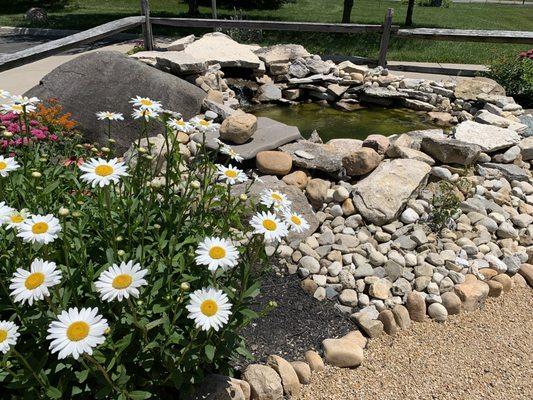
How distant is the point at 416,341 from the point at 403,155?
2.07 metres

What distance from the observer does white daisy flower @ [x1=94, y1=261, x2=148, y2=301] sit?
4.90ft

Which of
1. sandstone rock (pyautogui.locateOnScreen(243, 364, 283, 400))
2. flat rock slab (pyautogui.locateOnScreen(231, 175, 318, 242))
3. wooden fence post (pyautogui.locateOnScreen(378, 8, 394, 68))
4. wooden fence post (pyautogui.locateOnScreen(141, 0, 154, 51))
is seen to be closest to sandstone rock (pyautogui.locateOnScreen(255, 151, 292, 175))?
flat rock slab (pyautogui.locateOnScreen(231, 175, 318, 242))

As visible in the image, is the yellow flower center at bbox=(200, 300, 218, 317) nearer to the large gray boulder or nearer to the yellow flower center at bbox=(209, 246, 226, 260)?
the yellow flower center at bbox=(209, 246, 226, 260)

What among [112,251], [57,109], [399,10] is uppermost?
[112,251]

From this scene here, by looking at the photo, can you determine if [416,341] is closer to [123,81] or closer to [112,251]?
[112,251]

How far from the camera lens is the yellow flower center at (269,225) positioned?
1.82m

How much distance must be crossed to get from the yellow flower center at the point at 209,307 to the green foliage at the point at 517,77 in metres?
7.19

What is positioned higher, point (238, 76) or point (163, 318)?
point (163, 318)

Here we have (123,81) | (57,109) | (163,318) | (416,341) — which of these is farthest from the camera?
(123,81)

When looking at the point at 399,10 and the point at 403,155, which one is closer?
the point at 403,155

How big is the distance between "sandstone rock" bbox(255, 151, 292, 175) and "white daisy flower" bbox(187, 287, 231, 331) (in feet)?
8.84

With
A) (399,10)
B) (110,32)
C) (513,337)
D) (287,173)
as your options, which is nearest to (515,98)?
(287,173)

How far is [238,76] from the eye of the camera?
7.96 m

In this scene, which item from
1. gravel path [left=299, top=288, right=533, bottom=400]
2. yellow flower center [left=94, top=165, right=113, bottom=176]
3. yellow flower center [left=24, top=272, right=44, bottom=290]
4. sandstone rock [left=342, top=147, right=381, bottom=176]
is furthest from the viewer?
sandstone rock [left=342, top=147, right=381, bottom=176]
